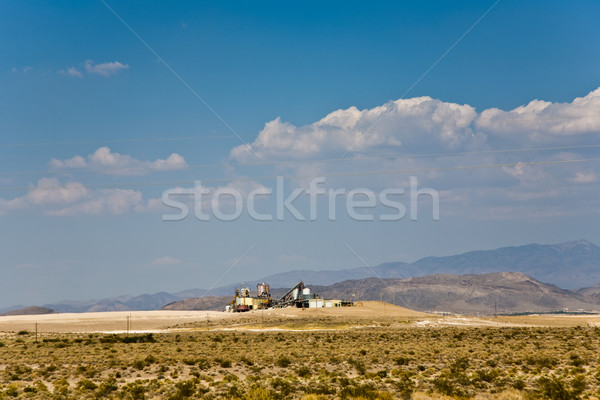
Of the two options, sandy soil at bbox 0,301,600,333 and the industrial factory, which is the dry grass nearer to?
sandy soil at bbox 0,301,600,333

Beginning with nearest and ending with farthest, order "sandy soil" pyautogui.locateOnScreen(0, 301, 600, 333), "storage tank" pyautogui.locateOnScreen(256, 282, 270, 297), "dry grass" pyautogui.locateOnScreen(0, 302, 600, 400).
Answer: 1. "dry grass" pyautogui.locateOnScreen(0, 302, 600, 400)
2. "sandy soil" pyautogui.locateOnScreen(0, 301, 600, 333)
3. "storage tank" pyautogui.locateOnScreen(256, 282, 270, 297)

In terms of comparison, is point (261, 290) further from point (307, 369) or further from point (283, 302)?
point (307, 369)

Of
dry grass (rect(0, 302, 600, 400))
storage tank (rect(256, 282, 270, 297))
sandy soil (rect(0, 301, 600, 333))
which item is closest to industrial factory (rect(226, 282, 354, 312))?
storage tank (rect(256, 282, 270, 297))

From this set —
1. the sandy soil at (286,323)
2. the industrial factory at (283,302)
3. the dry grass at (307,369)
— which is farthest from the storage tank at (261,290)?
the dry grass at (307,369)

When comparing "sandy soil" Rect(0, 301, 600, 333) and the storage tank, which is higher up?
the storage tank

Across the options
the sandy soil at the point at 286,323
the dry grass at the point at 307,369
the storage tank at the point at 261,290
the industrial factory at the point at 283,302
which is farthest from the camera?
the storage tank at the point at 261,290

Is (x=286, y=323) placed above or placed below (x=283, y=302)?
above

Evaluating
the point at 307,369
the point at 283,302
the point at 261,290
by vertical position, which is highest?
the point at 307,369

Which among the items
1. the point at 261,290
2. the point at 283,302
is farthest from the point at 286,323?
the point at 261,290

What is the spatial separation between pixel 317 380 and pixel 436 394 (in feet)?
22.9

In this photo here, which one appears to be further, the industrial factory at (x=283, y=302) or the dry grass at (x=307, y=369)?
the industrial factory at (x=283, y=302)

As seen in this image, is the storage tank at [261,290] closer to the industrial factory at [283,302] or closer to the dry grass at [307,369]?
the industrial factory at [283,302]

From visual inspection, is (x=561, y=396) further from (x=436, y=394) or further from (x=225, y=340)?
(x=225, y=340)

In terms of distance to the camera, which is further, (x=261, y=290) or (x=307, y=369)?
(x=261, y=290)
